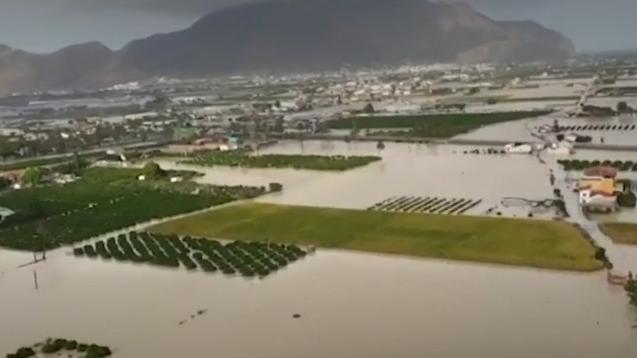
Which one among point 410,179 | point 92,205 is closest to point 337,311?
point 92,205

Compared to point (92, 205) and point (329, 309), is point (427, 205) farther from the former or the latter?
point (92, 205)

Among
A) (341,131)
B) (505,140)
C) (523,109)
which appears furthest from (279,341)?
(523,109)

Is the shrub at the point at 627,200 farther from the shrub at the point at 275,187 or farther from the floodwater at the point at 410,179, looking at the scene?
the shrub at the point at 275,187

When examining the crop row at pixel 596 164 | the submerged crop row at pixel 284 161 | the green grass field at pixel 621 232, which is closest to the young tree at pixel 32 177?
the submerged crop row at pixel 284 161

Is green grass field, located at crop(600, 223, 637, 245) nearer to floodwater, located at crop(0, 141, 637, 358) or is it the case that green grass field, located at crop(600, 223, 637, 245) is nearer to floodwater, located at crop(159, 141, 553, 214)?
floodwater, located at crop(0, 141, 637, 358)

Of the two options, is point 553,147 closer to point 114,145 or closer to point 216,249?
point 216,249

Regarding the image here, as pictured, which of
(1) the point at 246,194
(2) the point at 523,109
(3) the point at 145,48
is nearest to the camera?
(1) the point at 246,194
